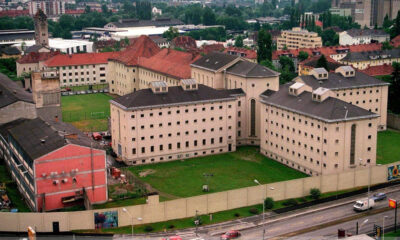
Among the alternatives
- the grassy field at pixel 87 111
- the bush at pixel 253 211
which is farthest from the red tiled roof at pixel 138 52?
the bush at pixel 253 211

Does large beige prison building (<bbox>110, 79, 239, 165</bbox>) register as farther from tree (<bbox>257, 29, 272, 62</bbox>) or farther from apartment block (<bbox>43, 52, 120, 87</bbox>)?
apartment block (<bbox>43, 52, 120, 87</bbox>)

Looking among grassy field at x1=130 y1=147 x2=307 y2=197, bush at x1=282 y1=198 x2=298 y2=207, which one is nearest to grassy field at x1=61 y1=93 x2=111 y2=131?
grassy field at x1=130 y1=147 x2=307 y2=197

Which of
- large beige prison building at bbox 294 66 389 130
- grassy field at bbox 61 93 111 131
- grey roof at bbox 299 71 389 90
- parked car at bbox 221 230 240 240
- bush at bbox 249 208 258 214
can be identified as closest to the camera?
parked car at bbox 221 230 240 240

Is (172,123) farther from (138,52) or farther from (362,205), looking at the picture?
(138,52)

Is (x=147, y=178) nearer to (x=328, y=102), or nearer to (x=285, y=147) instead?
(x=285, y=147)

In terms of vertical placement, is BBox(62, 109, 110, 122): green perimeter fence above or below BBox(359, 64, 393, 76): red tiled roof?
below

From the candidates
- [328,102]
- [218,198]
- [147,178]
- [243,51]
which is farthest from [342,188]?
[243,51]

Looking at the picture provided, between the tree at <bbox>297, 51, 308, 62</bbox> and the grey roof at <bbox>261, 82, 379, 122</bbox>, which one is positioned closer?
the grey roof at <bbox>261, 82, 379, 122</bbox>

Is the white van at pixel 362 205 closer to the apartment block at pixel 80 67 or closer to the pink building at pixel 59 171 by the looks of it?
the pink building at pixel 59 171
